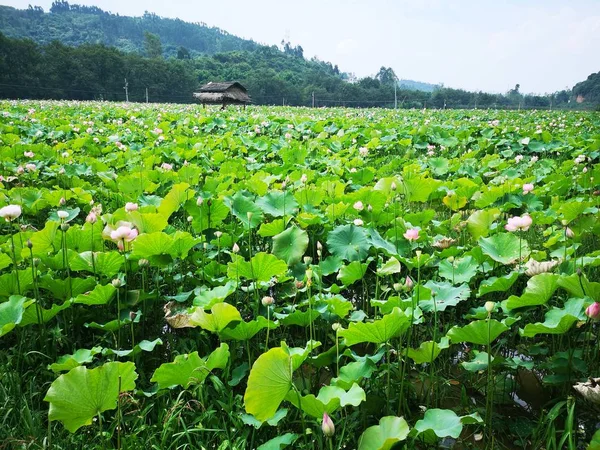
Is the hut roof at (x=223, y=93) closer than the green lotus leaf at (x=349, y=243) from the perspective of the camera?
No

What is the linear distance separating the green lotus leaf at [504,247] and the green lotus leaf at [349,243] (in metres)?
0.36

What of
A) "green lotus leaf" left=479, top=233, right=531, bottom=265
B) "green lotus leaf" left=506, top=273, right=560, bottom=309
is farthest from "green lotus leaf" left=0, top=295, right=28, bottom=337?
"green lotus leaf" left=479, top=233, right=531, bottom=265

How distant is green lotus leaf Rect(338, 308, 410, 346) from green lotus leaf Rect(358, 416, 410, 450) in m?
0.19

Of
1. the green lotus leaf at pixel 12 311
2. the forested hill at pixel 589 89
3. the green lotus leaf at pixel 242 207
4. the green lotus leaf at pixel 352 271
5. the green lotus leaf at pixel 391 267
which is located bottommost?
the green lotus leaf at pixel 12 311

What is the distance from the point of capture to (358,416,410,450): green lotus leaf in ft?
2.35

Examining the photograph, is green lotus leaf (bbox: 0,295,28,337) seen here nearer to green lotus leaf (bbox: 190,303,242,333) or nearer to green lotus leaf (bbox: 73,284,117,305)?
green lotus leaf (bbox: 73,284,117,305)

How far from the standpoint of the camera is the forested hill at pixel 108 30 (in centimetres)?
7353

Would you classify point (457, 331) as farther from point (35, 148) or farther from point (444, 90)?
point (444, 90)

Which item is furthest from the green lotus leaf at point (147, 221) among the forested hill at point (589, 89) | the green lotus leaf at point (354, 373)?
the forested hill at point (589, 89)

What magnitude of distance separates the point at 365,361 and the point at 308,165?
2.33 meters

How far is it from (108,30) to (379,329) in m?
120

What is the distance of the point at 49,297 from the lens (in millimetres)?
1381

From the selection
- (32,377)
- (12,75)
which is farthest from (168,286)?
(12,75)

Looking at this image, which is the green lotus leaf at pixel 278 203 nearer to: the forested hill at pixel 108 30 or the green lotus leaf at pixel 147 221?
the green lotus leaf at pixel 147 221
